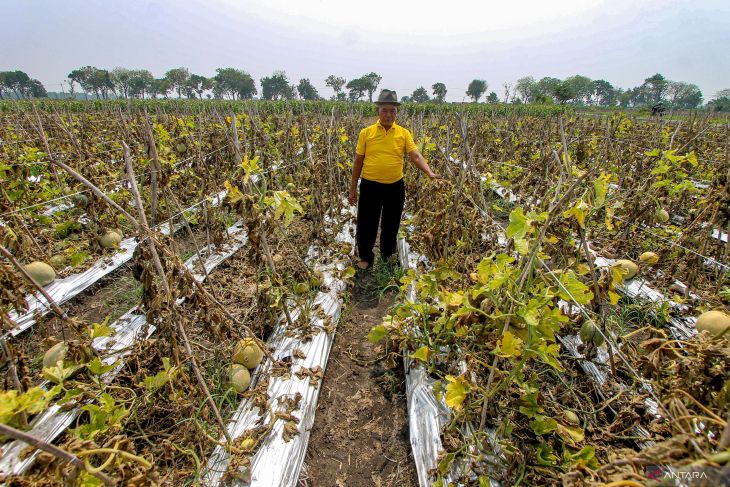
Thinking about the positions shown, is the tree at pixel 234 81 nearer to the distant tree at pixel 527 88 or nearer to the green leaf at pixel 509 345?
the distant tree at pixel 527 88

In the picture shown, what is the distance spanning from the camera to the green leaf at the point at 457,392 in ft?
5.56

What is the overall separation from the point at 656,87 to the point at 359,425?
111062 mm

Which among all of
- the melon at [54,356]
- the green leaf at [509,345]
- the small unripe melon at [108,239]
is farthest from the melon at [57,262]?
the green leaf at [509,345]

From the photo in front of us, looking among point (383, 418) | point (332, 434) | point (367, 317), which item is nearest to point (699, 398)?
point (383, 418)

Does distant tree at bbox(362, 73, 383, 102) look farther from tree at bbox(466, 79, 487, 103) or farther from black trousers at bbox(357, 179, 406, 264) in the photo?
black trousers at bbox(357, 179, 406, 264)

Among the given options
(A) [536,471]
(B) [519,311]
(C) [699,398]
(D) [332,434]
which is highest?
(B) [519,311]

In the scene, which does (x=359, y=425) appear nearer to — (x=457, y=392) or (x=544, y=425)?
(x=457, y=392)

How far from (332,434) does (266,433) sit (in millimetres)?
469

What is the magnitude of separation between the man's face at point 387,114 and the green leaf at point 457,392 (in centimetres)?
261

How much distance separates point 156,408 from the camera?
2.15 metres

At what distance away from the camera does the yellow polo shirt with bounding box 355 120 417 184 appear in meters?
3.63

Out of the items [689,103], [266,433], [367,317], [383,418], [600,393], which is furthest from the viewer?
[689,103]

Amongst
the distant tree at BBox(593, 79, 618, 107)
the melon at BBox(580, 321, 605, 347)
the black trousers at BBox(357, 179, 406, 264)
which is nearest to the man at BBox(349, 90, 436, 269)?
the black trousers at BBox(357, 179, 406, 264)

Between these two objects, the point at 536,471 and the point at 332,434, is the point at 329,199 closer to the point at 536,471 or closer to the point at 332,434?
the point at 332,434
